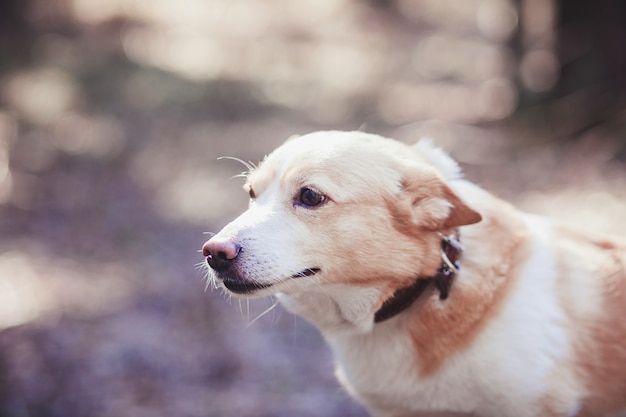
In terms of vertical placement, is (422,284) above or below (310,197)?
below

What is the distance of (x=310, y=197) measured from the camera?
300cm

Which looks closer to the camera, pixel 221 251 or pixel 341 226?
pixel 221 251

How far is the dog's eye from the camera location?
2.98 m

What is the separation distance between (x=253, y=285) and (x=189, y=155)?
7175 mm

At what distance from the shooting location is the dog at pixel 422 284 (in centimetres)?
296

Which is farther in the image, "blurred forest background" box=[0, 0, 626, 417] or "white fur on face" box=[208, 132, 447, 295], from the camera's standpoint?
"blurred forest background" box=[0, 0, 626, 417]

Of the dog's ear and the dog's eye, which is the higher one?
the dog's ear

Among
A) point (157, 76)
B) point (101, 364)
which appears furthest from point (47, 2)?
point (101, 364)

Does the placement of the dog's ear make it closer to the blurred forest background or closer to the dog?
the dog

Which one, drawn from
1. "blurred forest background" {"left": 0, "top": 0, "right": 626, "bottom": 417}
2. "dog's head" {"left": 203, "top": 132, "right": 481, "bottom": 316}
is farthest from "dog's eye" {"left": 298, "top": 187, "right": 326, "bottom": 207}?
"blurred forest background" {"left": 0, "top": 0, "right": 626, "bottom": 417}

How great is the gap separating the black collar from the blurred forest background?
171 centimetres

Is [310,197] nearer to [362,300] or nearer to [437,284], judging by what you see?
[362,300]

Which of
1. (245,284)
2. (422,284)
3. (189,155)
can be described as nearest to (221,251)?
(245,284)

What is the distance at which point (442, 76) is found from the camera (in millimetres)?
14328
